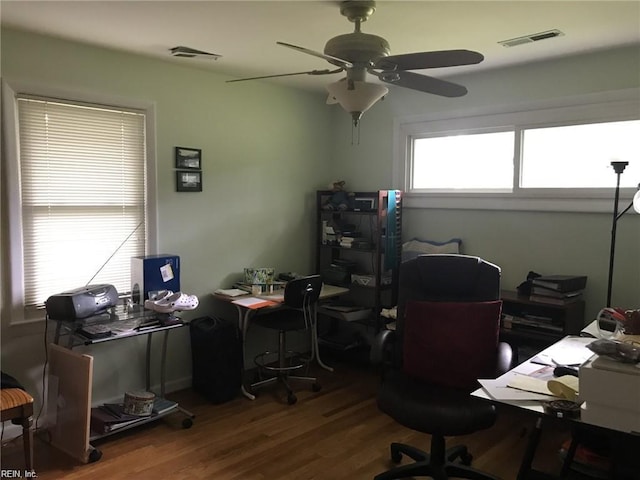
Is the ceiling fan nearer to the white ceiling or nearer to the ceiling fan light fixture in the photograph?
the ceiling fan light fixture

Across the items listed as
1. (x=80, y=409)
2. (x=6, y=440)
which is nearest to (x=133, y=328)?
(x=80, y=409)

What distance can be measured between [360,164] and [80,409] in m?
2.95

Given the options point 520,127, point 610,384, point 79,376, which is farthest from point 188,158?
point 610,384

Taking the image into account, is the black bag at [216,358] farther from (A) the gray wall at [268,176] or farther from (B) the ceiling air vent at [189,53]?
(B) the ceiling air vent at [189,53]

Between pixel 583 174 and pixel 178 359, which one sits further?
pixel 178 359

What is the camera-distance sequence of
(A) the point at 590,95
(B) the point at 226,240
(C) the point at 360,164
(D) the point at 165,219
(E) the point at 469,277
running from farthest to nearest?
1. (C) the point at 360,164
2. (B) the point at 226,240
3. (D) the point at 165,219
4. (A) the point at 590,95
5. (E) the point at 469,277

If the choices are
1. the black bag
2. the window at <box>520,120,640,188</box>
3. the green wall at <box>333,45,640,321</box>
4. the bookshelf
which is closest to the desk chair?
the black bag

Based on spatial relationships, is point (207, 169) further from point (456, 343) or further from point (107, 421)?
point (456, 343)

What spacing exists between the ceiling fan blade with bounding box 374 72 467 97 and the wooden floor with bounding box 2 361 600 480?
6.48ft

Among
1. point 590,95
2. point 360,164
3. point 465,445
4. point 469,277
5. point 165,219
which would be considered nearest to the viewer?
point 469,277

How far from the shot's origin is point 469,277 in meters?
→ 2.70

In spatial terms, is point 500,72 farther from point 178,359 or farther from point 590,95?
point 178,359

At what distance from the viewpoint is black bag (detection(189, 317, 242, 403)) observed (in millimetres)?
3547

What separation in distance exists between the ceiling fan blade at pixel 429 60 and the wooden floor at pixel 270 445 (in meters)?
2.03
